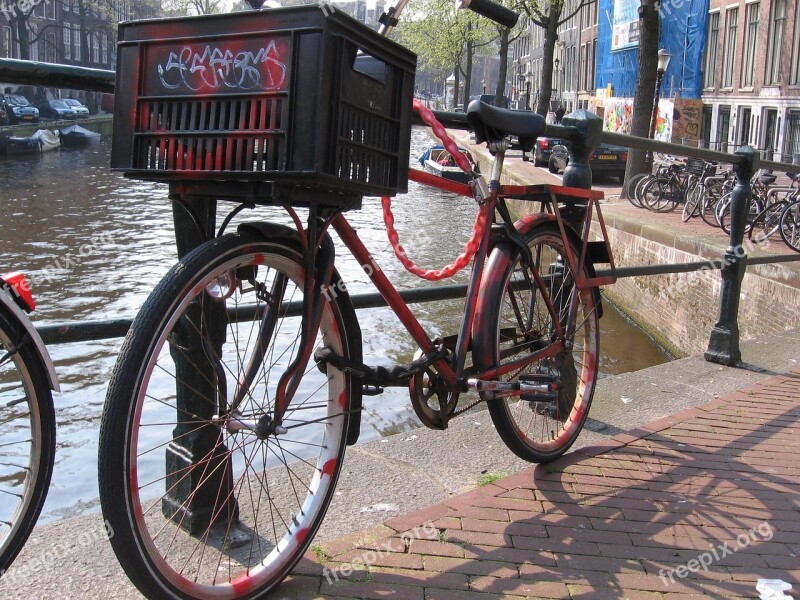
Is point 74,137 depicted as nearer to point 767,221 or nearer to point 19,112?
point 19,112

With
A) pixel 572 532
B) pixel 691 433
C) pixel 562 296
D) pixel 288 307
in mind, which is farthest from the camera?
pixel 691 433

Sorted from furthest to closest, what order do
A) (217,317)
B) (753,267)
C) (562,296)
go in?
(753,267) → (562,296) → (217,317)

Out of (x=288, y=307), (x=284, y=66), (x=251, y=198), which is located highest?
(x=284, y=66)

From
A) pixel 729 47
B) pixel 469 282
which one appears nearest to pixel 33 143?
pixel 729 47

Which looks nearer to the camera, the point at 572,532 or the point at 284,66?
the point at 284,66

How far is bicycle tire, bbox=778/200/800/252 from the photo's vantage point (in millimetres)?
11055

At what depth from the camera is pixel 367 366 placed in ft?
7.47

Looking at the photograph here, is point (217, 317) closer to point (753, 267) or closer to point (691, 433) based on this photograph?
point (691, 433)

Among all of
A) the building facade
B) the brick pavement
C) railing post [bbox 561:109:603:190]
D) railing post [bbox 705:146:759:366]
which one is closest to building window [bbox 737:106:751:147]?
the building facade

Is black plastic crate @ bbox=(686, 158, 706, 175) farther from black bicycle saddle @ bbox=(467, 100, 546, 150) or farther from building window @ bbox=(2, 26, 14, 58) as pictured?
building window @ bbox=(2, 26, 14, 58)

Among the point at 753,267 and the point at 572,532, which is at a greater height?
the point at 753,267

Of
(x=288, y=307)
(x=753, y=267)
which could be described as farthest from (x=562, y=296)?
(x=753, y=267)

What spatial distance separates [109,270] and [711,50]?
78.6 feet

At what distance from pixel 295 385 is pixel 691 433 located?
214 cm
